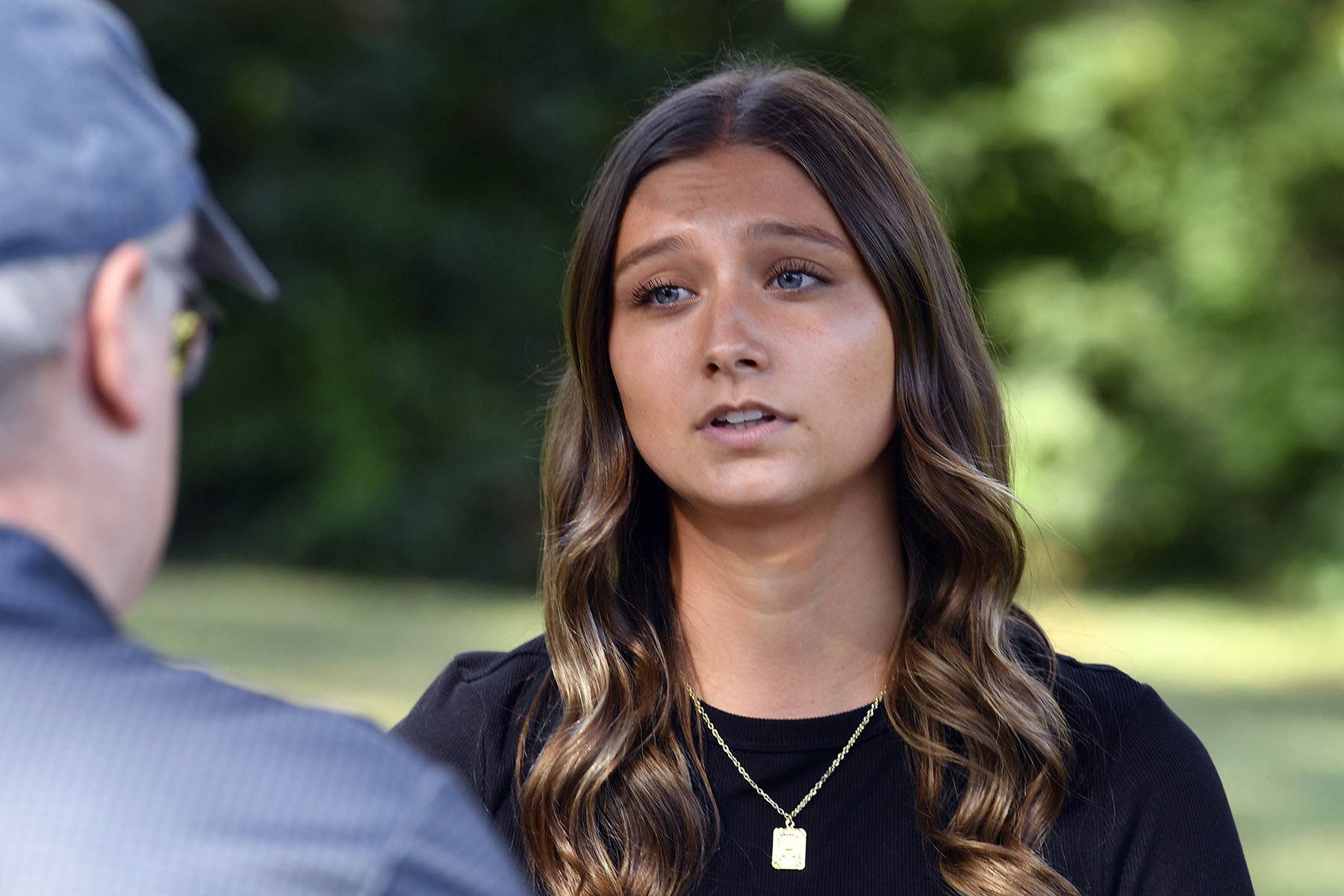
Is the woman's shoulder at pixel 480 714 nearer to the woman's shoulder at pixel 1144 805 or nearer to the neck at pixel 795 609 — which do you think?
the neck at pixel 795 609

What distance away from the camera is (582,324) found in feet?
6.28

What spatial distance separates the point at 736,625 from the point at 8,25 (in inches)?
47.6

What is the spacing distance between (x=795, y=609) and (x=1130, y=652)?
26.6ft

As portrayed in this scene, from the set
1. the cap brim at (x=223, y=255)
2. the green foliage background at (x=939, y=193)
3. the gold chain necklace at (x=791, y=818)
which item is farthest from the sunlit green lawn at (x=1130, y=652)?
the cap brim at (x=223, y=255)

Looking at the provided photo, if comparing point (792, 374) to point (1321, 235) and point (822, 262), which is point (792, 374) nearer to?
point (822, 262)

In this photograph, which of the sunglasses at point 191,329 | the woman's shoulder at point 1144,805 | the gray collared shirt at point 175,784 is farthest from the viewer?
the woman's shoulder at point 1144,805

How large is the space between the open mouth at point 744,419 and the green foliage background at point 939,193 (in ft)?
32.6

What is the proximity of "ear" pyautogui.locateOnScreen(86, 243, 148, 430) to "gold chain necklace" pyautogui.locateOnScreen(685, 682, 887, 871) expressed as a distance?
108 cm

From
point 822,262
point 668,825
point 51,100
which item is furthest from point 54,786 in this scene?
point 822,262

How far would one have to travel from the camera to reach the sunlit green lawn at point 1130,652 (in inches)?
240

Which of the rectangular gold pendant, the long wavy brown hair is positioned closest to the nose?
the long wavy brown hair

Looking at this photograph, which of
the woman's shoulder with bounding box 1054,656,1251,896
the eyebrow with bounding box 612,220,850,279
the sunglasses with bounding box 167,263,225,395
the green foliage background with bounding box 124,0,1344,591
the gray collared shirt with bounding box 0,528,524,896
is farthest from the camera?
the green foliage background with bounding box 124,0,1344,591

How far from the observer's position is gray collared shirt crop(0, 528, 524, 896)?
2.39 ft

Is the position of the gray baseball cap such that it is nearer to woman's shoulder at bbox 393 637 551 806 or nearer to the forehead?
the forehead
